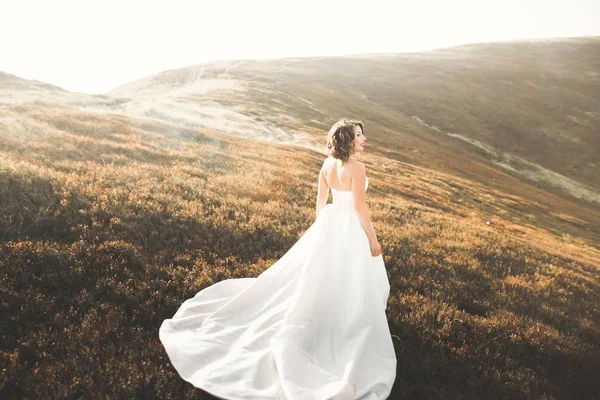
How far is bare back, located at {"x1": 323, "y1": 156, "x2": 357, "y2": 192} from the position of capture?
5.45 metres

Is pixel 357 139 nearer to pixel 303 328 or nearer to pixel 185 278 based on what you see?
pixel 303 328

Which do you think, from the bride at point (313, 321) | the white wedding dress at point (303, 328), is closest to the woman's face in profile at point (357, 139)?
the bride at point (313, 321)

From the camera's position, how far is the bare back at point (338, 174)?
545 centimetres

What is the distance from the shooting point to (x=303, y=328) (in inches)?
201

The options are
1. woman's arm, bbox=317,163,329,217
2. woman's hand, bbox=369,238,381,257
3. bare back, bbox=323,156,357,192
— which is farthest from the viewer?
woman's arm, bbox=317,163,329,217

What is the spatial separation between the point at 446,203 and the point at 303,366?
66.9 ft

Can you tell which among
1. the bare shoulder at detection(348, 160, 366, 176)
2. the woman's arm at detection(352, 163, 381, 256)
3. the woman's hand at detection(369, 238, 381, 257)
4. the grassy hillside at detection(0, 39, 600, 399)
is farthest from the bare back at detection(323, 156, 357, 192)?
the grassy hillside at detection(0, 39, 600, 399)

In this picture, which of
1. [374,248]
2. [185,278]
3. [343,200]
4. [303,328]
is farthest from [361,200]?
[185,278]

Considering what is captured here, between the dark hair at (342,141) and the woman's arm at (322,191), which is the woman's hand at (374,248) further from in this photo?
the dark hair at (342,141)

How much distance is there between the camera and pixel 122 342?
500 centimetres

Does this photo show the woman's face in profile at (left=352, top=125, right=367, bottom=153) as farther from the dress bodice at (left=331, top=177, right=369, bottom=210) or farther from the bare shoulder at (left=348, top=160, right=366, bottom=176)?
the dress bodice at (left=331, top=177, right=369, bottom=210)

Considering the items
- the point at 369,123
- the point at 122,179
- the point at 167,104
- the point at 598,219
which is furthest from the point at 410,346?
the point at 369,123

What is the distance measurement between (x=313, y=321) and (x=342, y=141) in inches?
107

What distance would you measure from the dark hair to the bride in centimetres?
2
